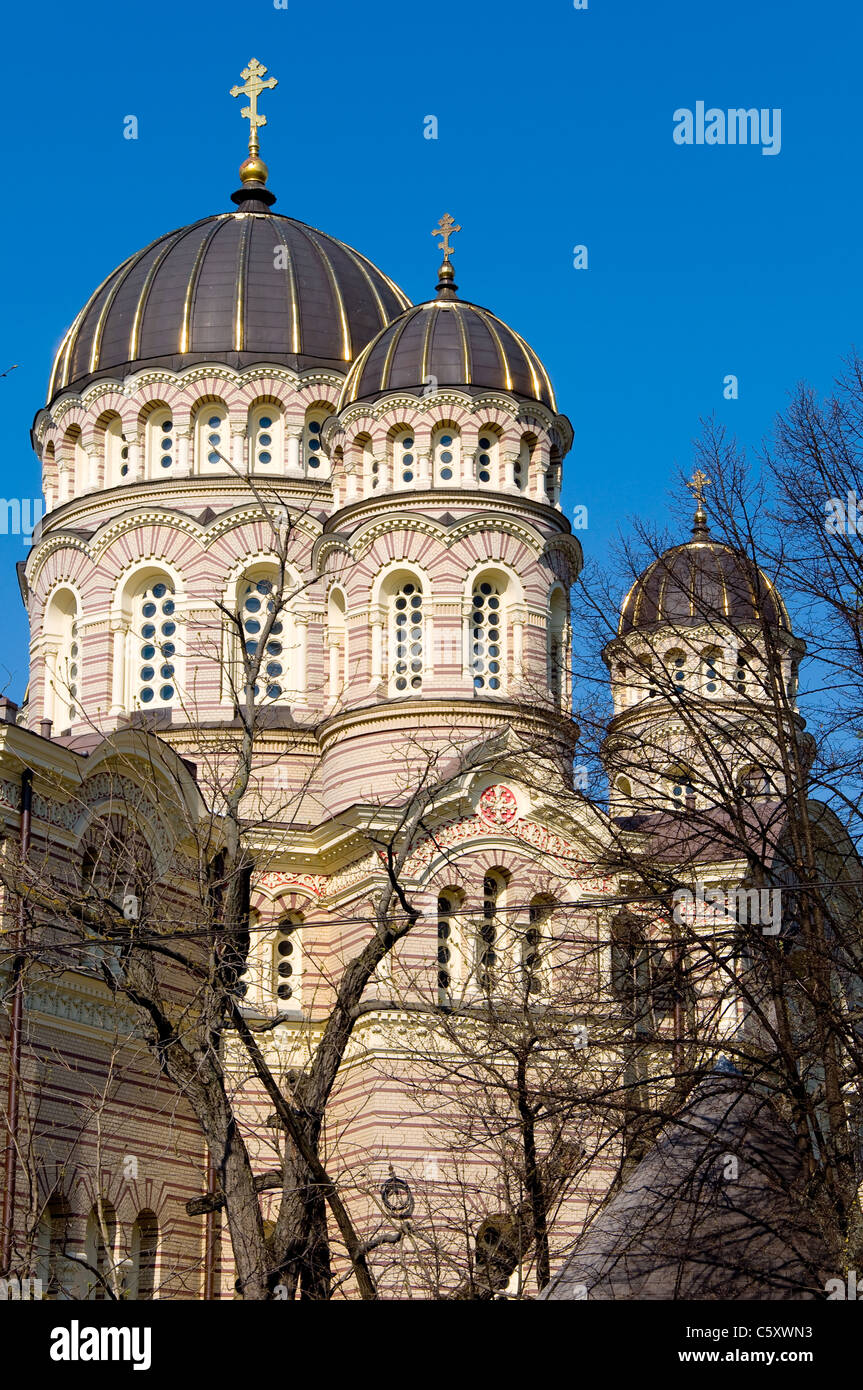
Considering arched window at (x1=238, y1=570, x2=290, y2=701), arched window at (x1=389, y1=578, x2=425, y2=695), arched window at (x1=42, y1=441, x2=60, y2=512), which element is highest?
arched window at (x1=42, y1=441, x2=60, y2=512)

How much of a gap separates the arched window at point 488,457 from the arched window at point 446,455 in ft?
1.28

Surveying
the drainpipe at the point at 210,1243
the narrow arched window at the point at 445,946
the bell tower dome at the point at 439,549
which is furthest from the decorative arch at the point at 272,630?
the drainpipe at the point at 210,1243

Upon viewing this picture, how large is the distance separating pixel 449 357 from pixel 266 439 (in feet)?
15.7

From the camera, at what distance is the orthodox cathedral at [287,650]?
2738 cm

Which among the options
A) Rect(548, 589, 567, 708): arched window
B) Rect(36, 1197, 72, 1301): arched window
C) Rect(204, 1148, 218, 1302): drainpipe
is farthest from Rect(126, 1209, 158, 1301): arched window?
Rect(548, 589, 567, 708): arched window

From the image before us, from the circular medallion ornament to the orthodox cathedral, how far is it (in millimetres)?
34

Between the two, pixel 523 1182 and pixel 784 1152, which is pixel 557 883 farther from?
pixel 784 1152

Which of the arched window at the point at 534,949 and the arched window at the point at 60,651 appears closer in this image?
the arched window at the point at 534,949

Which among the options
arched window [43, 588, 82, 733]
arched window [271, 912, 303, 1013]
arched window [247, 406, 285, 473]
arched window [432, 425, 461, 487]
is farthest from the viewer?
arched window [247, 406, 285, 473]

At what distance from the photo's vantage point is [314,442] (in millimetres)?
37406

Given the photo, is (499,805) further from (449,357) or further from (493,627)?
(449,357)

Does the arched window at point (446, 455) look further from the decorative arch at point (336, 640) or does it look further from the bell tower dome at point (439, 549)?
the decorative arch at point (336, 640)

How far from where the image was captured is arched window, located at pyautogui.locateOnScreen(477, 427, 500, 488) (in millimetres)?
33688

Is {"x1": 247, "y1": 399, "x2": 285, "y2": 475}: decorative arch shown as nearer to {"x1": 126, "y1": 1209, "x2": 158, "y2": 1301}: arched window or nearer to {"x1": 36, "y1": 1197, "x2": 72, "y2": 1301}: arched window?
{"x1": 126, "y1": 1209, "x2": 158, "y2": 1301}: arched window
